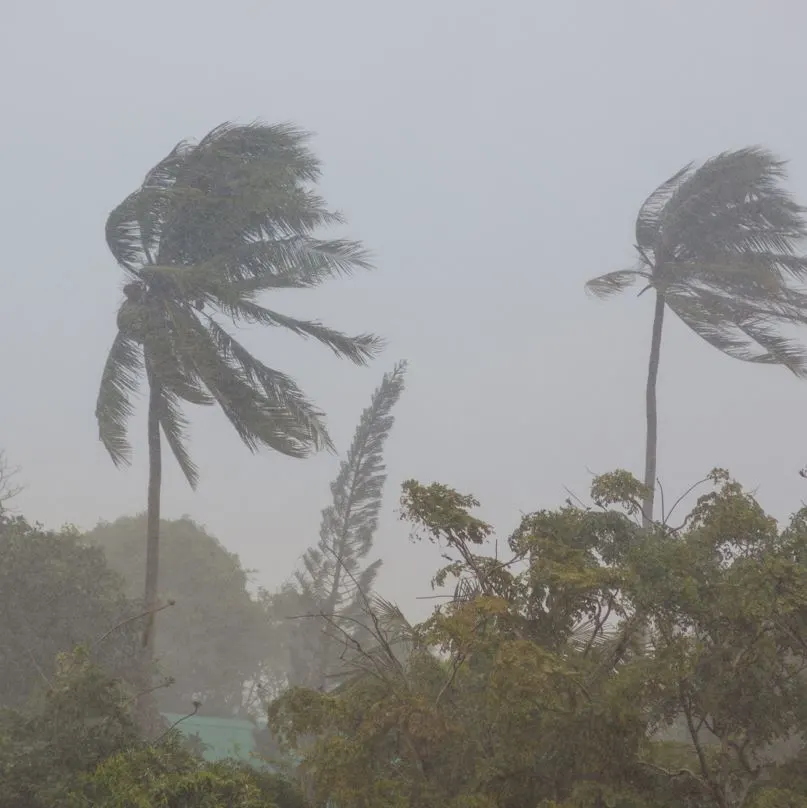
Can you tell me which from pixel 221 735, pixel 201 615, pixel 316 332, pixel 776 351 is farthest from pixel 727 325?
pixel 201 615

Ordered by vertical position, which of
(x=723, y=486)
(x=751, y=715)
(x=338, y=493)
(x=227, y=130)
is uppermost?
(x=227, y=130)

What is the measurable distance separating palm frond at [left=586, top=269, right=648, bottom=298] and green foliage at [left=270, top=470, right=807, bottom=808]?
1051 centimetres

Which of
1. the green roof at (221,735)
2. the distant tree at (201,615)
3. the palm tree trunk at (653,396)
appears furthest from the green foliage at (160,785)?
the distant tree at (201,615)

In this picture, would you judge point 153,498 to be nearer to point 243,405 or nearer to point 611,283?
point 243,405

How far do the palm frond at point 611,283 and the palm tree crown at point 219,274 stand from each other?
5201 millimetres

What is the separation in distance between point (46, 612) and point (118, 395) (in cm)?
461

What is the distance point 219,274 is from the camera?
15539 mm

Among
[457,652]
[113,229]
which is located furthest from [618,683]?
[113,229]

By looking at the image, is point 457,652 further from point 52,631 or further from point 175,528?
point 175,528

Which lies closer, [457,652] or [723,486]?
[457,652]

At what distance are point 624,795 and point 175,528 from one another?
3838 centimetres

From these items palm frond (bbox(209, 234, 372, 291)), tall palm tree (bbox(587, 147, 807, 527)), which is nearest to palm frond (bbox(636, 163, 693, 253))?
tall palm tree (bbox(587, 147, 807, 527))

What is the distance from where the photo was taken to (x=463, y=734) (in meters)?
6.52

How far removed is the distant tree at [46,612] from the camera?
15.5 m
